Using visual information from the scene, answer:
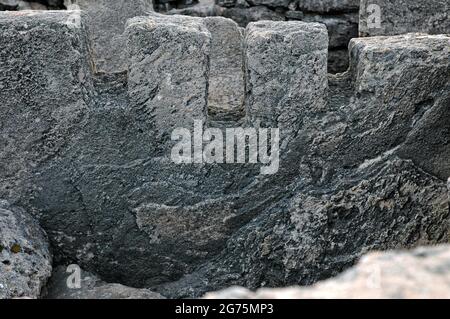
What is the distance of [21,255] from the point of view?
100 inches

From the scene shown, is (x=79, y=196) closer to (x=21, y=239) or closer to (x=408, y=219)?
(x=21, y=239)

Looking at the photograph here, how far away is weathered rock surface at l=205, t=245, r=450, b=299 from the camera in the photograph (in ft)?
4.64

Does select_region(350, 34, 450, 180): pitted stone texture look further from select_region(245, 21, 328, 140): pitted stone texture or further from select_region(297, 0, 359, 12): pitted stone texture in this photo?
select_region(297, 0, 359, 12): pitted stone texture

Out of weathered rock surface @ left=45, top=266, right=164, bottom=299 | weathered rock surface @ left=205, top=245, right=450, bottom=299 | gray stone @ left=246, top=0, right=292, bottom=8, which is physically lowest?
weathered rock surface @ left=45, top=266, right=164, bottom=299

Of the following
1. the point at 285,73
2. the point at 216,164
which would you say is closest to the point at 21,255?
the point at 216,164

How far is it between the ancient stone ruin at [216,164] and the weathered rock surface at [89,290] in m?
→ 0.02

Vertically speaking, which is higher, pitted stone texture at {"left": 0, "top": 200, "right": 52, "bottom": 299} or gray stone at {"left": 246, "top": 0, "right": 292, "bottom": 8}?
gray stone at {"left": 246, "top": 0, "right": 292, "bottom": 8}

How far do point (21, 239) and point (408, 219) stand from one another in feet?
4.73

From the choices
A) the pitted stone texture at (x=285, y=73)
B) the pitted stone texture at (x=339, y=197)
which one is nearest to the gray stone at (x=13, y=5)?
the pitted stone texture at (x=285, y=73)

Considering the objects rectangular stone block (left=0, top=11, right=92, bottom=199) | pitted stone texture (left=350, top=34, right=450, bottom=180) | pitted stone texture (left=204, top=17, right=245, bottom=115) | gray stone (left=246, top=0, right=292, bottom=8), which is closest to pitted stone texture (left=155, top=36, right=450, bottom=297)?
pitted stone texture (left=350, top=34, right=450, bottom=180)

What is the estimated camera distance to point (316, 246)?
2.81 meters

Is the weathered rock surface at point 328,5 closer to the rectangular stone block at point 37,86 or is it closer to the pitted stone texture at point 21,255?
the rectangular stone block at point 37,86
